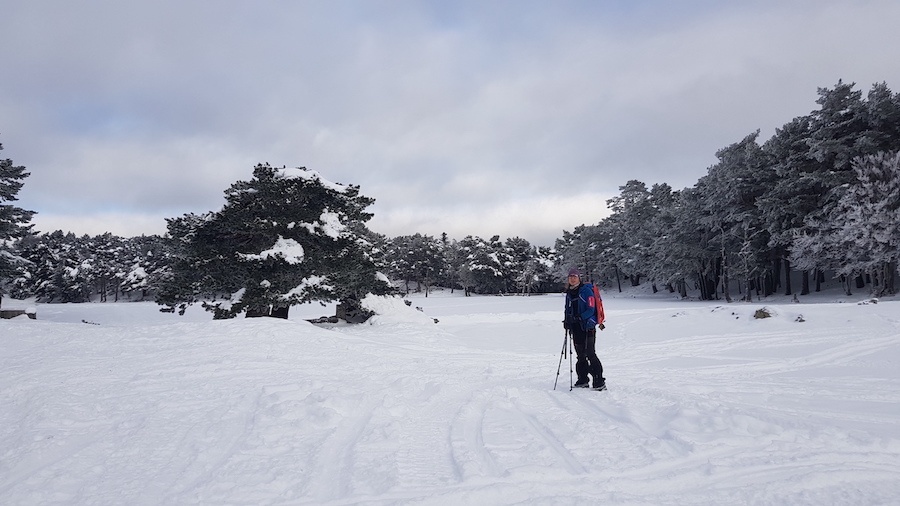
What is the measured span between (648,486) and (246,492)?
10.3 ft

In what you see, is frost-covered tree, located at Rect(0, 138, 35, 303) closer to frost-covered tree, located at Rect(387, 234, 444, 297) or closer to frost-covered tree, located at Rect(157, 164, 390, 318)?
frost-covered tree, located at Rect(157, 164, 390, 318)

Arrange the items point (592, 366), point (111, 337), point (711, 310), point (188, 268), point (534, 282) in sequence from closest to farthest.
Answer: point (592, 366), point (111, 337), point (188, 268), point (711, 310), point (534, 282)

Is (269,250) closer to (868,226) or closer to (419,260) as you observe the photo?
(868,226)

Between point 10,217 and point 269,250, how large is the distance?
75.2 feet

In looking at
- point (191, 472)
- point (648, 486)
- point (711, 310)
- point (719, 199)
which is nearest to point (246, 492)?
point (191, 472)

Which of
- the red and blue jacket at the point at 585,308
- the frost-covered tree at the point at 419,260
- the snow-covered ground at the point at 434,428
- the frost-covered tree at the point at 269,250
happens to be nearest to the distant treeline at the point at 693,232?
the frost-covered tree at the point at 269,250

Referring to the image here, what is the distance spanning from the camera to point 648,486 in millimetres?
3223

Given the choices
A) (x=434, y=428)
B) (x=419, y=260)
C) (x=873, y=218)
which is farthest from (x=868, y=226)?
(x=419, y=260)

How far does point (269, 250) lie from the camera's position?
1526 cm

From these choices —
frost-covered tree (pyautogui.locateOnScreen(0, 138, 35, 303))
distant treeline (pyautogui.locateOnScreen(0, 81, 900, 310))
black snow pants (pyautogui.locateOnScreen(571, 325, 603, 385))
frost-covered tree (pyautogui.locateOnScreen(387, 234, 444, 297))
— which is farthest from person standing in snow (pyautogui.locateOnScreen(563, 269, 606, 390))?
frost-covered tree (pyautogui.locateOnScreen(387, 234, 444, 297))

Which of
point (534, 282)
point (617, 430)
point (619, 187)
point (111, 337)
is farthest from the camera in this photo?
point (534, 282)

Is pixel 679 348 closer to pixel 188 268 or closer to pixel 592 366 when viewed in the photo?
pixel 592 366

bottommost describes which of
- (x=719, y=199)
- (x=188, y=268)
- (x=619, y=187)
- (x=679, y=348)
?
(x=679, y=348)

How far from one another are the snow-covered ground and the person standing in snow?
51cm
